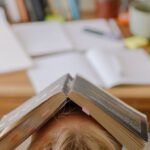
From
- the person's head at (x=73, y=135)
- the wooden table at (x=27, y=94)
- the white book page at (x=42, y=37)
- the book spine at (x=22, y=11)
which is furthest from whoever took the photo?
the book spine at (x=22, y=11)

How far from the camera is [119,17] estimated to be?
1.37 meters

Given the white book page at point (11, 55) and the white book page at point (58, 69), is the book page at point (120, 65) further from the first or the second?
the white book page at point (11, 55)

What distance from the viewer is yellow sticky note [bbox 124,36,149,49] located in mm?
1196

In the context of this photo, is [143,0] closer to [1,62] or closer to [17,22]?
[17,22]

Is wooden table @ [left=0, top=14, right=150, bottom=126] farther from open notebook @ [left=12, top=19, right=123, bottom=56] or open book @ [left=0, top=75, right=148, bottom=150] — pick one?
open book @ [left=0, top=75, right=148, bottom=150]

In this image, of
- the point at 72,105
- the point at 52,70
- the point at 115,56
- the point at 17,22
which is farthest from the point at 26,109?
the point at 17,22

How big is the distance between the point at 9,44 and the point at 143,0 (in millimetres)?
532

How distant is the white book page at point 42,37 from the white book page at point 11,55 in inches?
1.3

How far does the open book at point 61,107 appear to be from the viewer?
1.87 feet

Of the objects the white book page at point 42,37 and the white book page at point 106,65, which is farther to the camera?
the white book page at point 42,37

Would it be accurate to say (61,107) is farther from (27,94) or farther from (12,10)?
(12,10)

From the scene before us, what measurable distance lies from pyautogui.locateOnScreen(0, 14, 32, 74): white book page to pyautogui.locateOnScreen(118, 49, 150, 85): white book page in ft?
0.91

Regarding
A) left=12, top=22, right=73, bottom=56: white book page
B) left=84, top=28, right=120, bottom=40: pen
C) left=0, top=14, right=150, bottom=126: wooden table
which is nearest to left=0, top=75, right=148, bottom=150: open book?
left=0, top=14, right=150, bottom=126: wooden table

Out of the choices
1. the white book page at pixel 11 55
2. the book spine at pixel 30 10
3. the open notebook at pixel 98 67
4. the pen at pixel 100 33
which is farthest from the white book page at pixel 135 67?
the book spine at pixel 30 10
